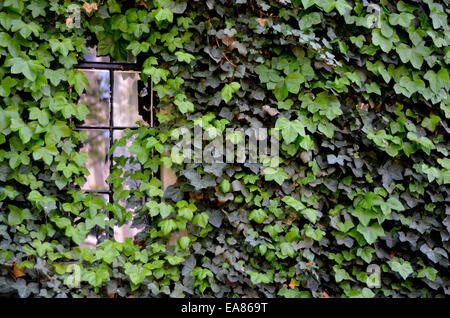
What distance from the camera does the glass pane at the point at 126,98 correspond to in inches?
109

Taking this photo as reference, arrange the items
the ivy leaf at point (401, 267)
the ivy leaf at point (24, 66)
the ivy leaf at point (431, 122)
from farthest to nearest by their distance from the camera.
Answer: the ivy leaf at point (431, 122), the ivy leaf at point (401, 267), the ivy leaf at point (24, 66)

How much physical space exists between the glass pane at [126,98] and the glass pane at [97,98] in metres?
0.07

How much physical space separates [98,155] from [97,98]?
1.32 feet

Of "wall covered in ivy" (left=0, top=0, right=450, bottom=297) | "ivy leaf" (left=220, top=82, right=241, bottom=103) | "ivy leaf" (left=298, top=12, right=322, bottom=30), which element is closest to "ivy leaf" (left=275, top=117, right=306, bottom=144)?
"wall covered in ivy" (left=0, top=0, right=450, bottom=297)

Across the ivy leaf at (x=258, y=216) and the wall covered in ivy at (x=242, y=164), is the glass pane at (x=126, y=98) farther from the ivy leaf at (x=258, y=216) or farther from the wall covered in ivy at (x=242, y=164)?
the ivy leaf at (x=258, y=216)

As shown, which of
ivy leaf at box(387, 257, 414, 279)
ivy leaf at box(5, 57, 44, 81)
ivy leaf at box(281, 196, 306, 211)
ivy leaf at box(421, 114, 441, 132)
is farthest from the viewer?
ivy leaf at box(421, 114, 441, 132)

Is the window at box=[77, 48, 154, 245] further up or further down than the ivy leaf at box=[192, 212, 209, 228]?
further up

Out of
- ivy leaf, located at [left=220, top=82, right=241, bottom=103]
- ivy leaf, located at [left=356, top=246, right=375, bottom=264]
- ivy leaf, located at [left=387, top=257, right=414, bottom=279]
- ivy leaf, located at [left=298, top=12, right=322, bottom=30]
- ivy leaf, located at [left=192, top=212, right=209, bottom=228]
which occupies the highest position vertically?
ivy leaf, located at [left=298, top=12, right=322, bottom=30]

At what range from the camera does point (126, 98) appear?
279 cm

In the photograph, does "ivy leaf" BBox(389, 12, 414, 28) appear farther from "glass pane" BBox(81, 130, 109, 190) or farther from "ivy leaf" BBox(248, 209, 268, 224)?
"glass pane" BBox(81, 130, 109, 190)

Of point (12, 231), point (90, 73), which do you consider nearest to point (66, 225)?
point (12, 231)

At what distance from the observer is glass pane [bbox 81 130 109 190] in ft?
8.96

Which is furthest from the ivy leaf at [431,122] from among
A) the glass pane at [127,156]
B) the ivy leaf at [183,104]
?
the glass pane at [127,156]

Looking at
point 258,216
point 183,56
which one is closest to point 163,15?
point 183,56
